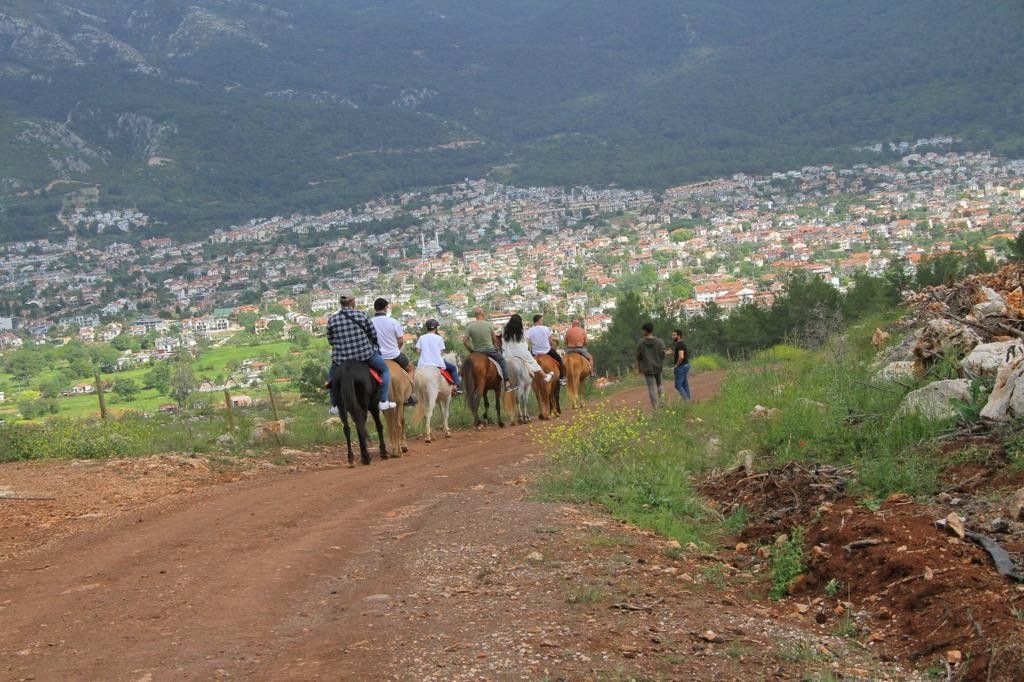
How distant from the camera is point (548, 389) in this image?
60.5 ft

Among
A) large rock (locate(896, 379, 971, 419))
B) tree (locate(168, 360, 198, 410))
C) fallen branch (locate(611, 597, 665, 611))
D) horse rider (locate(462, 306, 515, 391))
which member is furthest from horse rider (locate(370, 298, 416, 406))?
tree (locate(168, 360, 198, 410))

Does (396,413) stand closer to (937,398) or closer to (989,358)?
(937,398)

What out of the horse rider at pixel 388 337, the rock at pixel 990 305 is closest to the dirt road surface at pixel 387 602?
the horse rider at pixel 388 337

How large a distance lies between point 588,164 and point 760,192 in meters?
26.9

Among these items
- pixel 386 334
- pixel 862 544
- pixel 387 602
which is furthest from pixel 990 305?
pixel 387 602

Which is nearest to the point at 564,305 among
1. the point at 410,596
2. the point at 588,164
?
the point at 410,596

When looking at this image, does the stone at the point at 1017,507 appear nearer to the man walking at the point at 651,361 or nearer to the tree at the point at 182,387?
the man walking at the point at 651,361

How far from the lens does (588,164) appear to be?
144250 millimetres

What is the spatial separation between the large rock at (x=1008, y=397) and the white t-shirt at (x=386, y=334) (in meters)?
7.80

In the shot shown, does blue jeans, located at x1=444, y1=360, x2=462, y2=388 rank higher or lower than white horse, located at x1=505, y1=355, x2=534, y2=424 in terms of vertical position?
higher

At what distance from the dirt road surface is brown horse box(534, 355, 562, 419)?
26.8 feet

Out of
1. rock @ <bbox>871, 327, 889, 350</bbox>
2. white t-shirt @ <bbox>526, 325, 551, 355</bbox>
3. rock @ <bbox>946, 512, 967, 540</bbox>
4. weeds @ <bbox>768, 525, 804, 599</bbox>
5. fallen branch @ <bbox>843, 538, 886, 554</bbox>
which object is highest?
white t-shirt @ <bbox>526, 325, 551, 355</bbox>

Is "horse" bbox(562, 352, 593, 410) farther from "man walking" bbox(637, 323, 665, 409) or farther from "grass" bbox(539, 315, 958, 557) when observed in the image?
"grass" bbox(539, 315, 958, 557)

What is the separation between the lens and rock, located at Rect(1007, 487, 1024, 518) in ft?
23.4
